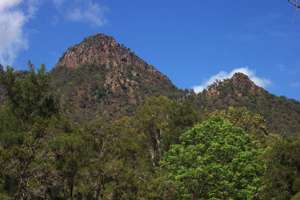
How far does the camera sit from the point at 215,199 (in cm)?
3769

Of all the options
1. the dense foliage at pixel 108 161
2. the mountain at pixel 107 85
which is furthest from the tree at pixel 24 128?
the mountain at pixel 107 85

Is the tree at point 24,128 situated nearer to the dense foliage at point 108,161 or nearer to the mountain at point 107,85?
the dense foliage at point 108,161

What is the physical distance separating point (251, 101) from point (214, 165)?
111 m

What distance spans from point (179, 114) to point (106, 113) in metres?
92.9

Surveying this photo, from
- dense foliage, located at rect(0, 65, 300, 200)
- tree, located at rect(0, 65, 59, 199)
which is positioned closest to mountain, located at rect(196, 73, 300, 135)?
dense foliage, located at rect(0, 65, 300, 200)

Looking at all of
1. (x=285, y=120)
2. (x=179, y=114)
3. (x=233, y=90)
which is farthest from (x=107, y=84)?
(x=179, y=114)

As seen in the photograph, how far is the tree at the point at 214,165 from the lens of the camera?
3903 centimetres

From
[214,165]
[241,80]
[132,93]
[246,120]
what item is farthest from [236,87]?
[214,165]

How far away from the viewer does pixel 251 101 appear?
484ft

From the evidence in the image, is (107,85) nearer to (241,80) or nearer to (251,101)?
(241,80)

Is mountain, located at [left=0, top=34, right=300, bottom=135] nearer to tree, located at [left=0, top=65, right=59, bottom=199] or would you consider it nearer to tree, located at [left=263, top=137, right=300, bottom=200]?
tree, located at [left=0, top=65, right=59, bottom=199]

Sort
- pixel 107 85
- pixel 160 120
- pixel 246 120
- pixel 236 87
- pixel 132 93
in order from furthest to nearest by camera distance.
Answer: pixel 107 85 < pixel 132 93 < pixel 236 87 < pixel 246 120 < pixel 160 120

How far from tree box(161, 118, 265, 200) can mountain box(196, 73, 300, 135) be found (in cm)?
8805

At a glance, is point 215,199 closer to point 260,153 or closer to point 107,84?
point 260,153
